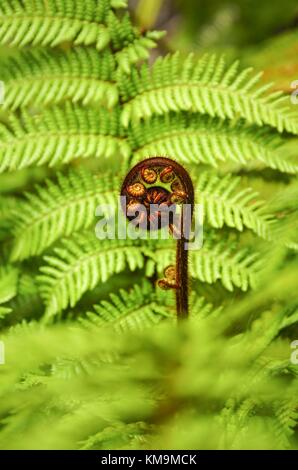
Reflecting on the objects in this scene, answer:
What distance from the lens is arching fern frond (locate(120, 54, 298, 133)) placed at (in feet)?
3.75

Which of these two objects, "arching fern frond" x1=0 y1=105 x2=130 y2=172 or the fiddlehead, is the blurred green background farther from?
the fiddlehead

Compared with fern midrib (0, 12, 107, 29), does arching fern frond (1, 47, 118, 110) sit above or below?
below

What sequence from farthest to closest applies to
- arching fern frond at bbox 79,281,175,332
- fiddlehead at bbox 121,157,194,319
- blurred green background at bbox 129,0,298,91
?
Answer: blurred green background at bbox 129,0,298,91, arching fern frond at bbox 79,281,175,332, fiddlehead at bbox 121,157,194,319

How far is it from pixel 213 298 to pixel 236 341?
43 cm

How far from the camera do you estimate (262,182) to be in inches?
49.4

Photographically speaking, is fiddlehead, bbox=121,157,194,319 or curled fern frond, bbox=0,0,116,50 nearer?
fiddlehead, bbox=121,157,194,319

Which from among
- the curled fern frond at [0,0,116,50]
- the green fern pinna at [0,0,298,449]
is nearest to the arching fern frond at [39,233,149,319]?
the green fern pinna at [0,0,298,449]

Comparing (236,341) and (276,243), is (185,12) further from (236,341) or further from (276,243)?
(236,341)

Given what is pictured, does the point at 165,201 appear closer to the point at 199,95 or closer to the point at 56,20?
the point at 199,95

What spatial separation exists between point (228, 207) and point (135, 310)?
27 cm

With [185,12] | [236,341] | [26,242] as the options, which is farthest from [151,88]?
[236,341]

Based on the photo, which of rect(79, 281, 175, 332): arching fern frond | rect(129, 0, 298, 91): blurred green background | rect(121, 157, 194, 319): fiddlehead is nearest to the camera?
rect(121, 157, 194, 319): fiddlehead

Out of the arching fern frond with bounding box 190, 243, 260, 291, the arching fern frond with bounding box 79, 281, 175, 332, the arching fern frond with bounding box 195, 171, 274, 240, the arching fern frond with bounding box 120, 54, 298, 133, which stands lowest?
the arching fern frond with bounding box 79, 281, 175, 332

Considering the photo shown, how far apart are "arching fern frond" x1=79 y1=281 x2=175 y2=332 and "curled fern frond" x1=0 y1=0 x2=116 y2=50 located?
0.49 m
